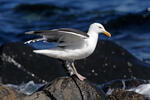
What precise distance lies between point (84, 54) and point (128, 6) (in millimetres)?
13941

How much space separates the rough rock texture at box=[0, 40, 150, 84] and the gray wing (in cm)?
331

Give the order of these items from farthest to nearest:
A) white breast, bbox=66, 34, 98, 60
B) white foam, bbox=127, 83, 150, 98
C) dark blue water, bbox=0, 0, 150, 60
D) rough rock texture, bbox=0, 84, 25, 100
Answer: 1. dark blue water, bbox=0, 0, 150, 60
2. white foam, bbox=127, 83, 150, 98
3. rough rock texture, bbox=0, 84, 25, 100
4. white breast, bbox=66, 34, 98, 60

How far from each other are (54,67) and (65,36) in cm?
379

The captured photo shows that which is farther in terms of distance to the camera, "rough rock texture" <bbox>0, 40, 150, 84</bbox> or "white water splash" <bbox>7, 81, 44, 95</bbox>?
"rough rock texture" <bbox>0, 40, 150, 84</bbox>

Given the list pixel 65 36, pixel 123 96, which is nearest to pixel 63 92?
pixel 65 36

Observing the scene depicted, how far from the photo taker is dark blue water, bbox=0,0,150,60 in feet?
55.0

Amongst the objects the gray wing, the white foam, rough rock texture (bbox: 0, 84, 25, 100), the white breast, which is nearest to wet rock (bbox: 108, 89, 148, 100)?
the white foam

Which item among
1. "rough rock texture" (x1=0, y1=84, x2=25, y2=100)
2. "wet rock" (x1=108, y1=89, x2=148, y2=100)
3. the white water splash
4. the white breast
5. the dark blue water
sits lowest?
the dark blue water

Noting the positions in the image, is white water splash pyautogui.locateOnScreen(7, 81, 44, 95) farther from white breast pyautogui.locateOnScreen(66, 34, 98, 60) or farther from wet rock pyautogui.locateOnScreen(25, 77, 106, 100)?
white breast pyautogui.locateOnScreen(66, 34, 98, 60)

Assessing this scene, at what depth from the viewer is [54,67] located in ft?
36.4

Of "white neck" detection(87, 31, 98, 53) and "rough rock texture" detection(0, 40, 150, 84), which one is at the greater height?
Answer: "white neck" detection(87, 31, 98, 53)

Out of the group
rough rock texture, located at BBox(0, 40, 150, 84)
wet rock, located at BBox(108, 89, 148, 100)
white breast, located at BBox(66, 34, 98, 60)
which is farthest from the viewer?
rough rock texture, located at BBox(0, 40, 150, 84)

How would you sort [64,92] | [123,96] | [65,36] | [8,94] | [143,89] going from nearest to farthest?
1. [65,36]
2. [64,92]
3. [8,94]
4. [123,96]
5. [143,89]

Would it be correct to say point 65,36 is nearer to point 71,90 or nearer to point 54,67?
point 71,90
